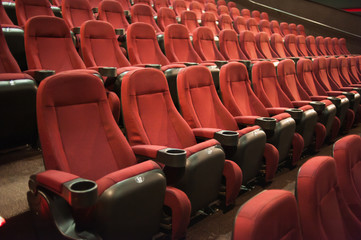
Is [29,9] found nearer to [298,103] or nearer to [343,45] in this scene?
[298,103]

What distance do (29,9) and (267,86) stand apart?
77 cm

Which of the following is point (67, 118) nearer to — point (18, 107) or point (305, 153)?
point (18, 107)

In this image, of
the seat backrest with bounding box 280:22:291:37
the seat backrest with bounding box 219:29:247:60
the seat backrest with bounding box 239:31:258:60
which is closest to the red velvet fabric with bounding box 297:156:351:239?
the seat backrest with bounding box 219:29:247:60

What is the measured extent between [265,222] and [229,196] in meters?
0.36

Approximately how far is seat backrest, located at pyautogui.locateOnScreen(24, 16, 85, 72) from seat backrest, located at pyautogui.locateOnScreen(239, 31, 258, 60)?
2.80 feet

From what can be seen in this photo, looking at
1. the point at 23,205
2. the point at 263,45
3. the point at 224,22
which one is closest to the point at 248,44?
the point at 263,45

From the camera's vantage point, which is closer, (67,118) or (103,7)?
(67,118)

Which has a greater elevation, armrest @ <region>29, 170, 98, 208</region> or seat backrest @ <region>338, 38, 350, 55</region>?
seat backrest @ <region>338, 38, 350, 55</region>

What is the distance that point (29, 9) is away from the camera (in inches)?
37.3

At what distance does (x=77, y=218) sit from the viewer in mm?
379

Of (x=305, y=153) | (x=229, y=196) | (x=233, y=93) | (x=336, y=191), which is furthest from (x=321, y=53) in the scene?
(x=336, y=191)

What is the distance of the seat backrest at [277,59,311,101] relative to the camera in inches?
40.9

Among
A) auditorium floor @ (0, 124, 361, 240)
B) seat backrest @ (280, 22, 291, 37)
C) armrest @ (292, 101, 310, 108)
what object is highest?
seat backrest @ (280, 22, 291, 37)

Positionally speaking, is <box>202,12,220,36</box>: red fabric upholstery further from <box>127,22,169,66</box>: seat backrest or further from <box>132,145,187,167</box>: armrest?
<box>132,145,187,167</box>: armrest
